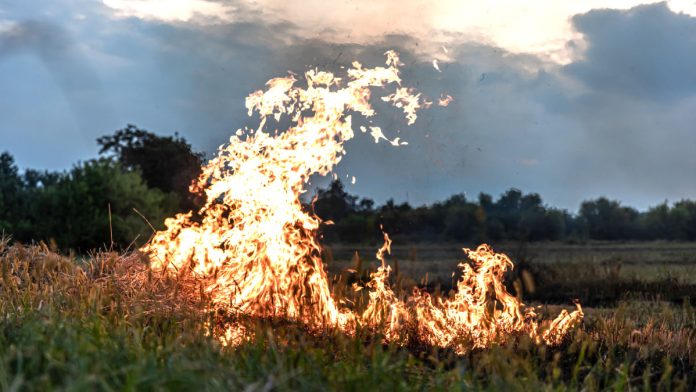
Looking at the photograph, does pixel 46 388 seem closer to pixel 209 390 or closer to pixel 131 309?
pixel 209 390

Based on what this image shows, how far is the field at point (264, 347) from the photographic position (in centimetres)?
502

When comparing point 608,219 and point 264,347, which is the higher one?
point 608,219

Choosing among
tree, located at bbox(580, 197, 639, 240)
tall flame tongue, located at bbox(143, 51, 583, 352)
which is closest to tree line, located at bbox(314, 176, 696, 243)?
tree, located at bbox(580, 197, 639, 240)

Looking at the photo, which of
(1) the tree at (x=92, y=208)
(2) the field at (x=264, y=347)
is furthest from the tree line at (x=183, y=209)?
(2) the field at (x=264, y=347)

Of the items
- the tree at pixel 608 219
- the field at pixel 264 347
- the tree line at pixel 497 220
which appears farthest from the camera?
the tree at pixel 608 219

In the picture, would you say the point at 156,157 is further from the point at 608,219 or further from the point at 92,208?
the point at 608,219

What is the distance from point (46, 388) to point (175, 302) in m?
4.85

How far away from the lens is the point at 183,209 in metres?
39.8

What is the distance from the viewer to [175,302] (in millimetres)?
9508

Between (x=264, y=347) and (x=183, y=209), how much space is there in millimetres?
32965

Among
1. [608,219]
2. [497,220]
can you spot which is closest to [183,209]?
[497,220]

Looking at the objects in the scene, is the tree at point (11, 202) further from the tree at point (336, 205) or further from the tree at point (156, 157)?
the tree at point (336, 205)

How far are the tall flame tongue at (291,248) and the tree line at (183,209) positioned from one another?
19322mm

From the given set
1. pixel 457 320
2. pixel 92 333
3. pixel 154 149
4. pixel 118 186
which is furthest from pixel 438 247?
pixel 92 333
